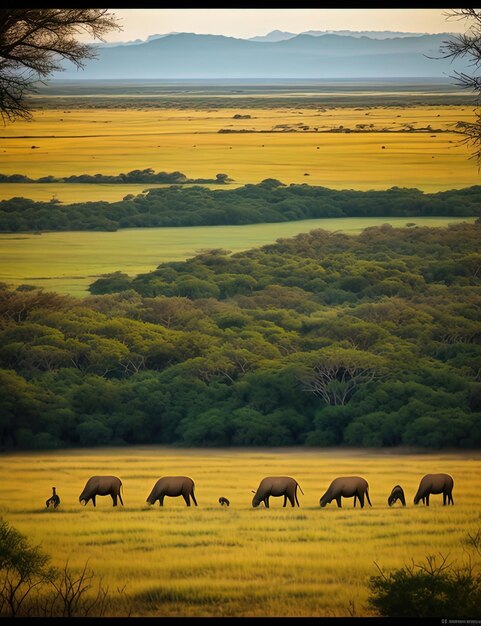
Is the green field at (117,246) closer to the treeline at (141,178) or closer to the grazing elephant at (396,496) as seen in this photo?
the treeline at (141,178)

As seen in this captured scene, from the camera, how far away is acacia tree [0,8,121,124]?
7.69m

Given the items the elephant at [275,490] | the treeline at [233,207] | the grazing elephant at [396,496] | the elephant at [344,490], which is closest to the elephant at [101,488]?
the elephant at [275,490]

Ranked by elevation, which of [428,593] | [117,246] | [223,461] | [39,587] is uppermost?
[117,246]

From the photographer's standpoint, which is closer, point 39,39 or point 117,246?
point 39,39

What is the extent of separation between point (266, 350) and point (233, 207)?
166cm

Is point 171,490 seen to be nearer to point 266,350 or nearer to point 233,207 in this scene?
point 266,350

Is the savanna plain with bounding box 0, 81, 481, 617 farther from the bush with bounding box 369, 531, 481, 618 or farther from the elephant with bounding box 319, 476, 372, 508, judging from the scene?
the bush with bounding box 369, 531, 481, 618

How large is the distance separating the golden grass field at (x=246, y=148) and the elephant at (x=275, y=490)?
3229 mm

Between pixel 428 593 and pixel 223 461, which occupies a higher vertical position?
pixel 223 461

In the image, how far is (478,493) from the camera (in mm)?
8852

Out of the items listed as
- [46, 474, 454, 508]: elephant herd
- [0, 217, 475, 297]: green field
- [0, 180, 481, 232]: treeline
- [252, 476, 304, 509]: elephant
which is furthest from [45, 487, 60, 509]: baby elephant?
[0, 180, 481, 232]: treeline

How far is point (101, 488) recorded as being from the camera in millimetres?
8703

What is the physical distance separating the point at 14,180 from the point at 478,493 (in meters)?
5.16

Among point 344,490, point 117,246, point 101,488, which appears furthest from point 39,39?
point 344,490
